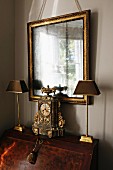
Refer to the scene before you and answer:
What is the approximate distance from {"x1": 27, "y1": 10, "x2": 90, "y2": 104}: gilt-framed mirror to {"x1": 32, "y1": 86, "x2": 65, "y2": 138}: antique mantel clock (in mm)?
128

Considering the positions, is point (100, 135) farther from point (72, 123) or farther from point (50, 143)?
point (50, 143)

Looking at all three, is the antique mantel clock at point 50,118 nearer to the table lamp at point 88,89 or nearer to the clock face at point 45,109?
the clock face at point 45,109

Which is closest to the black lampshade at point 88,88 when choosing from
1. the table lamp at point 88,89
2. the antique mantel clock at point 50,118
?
the table lamp at point 88,89

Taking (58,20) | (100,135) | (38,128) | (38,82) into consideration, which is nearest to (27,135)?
(38,128)

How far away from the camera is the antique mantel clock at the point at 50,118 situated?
5.55 ft

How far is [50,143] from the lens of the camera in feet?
5.22

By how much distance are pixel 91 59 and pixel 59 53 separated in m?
0.34

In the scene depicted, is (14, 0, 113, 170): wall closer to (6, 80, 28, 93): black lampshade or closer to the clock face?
the clock face

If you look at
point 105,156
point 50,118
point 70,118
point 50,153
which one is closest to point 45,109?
point 50,118

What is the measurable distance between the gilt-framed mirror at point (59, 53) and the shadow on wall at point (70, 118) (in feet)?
0.28

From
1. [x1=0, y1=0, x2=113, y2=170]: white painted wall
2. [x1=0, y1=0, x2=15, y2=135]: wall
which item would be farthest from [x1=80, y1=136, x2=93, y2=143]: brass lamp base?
[x1=0, y1=0, x2=15, y2=135]: wall

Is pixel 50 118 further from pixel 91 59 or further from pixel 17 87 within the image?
pixel 91 59

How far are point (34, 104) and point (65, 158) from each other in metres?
0.76

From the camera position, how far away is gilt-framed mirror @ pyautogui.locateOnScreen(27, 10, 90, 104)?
1.66m
